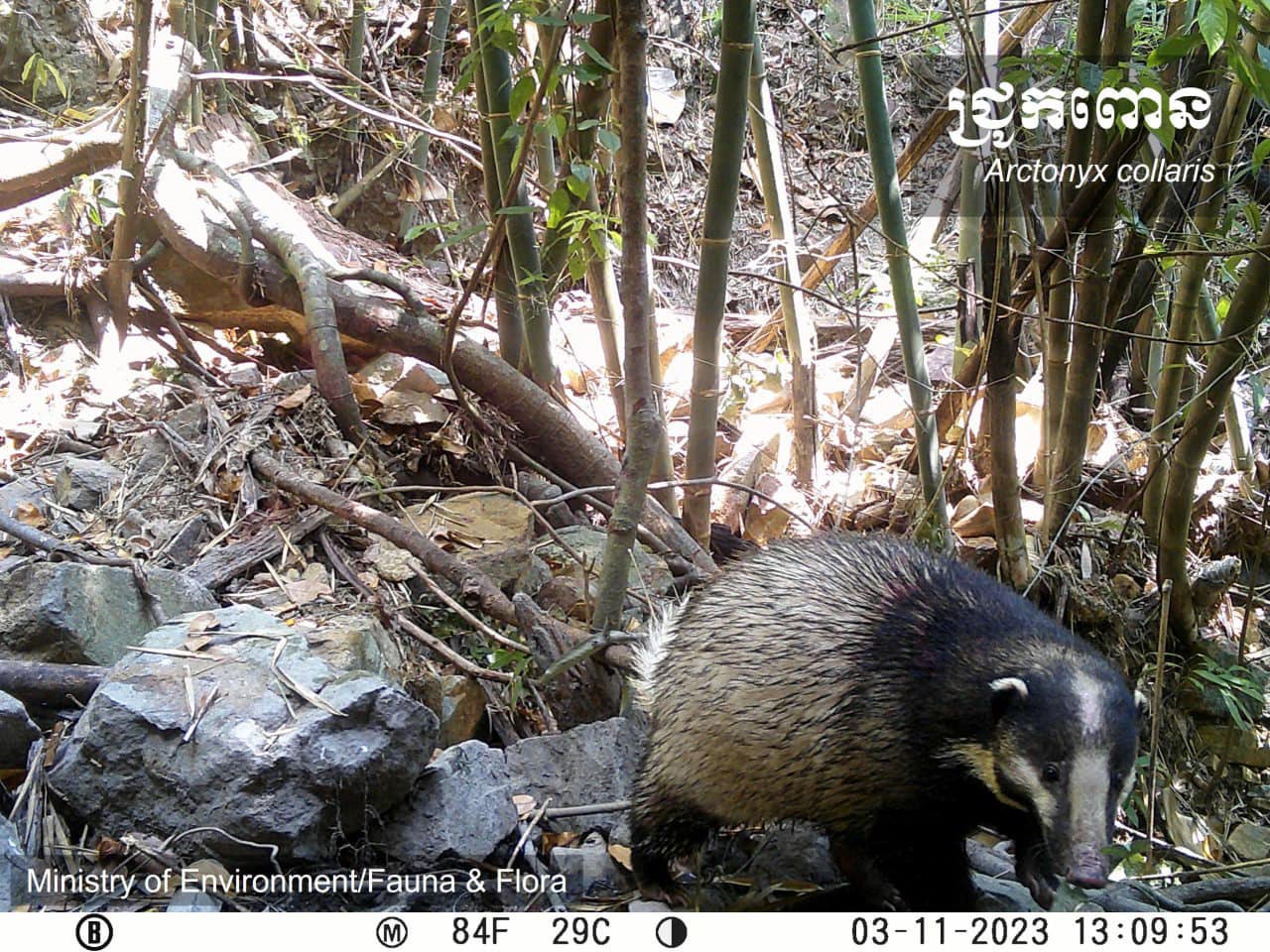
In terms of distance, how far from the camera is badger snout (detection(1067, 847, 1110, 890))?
5.84 ft

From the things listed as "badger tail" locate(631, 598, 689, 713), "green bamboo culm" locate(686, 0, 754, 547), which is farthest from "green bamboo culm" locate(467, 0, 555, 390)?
"badger tail" locate(631, 598, 689, 713)

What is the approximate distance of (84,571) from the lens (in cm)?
248

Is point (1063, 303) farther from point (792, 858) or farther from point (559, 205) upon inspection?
point (792, 858)

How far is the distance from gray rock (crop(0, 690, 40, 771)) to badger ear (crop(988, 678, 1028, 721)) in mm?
1782

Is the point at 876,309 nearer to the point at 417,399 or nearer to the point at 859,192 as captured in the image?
the point at 859,192

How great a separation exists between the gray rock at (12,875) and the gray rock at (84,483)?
1.53 metres

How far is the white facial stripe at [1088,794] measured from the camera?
1836mm

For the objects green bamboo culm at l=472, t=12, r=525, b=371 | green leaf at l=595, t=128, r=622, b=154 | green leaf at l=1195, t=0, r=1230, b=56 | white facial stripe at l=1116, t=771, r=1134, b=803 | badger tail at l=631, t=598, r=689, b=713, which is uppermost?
green leaf at l=1195, t=0, r=1230, b=56

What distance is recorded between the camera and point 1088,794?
187cm

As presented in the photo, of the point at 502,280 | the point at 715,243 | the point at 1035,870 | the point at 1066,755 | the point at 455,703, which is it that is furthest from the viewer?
the point at 502,280

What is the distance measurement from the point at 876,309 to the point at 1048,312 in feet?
4.90

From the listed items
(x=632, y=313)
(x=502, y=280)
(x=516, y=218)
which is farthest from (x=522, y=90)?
(x=502, y=280)

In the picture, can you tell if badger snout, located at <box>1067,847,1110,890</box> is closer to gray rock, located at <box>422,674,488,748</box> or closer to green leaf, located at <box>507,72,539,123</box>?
gray rock, located at <box>422,674,488,748</box>

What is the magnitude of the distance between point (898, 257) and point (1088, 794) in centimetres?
171
